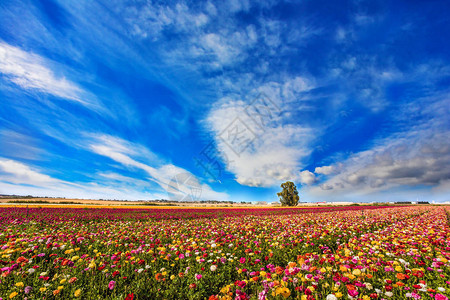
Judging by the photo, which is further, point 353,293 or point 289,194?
point 289,194

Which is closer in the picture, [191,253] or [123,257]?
[123,257]

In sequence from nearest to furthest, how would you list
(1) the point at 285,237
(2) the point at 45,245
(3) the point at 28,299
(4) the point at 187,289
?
(3) the point at 28,299 < (4) the point at 187,289 < (2) the point at 45,245 < (1) the point at 285,237

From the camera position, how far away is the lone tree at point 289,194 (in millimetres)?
58456

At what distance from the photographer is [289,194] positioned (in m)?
59.1

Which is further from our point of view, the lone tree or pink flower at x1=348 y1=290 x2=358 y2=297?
→ the lone tree

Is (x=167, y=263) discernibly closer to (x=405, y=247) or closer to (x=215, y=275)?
(x=215, y=275)

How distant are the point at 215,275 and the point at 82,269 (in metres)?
2.97

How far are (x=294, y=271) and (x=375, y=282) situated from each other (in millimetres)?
1371

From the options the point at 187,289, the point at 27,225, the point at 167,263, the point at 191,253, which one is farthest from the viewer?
the point at 27,225

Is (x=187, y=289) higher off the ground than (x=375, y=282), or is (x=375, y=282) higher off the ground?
(x=375, y=282)

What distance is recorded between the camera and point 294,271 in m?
3.44

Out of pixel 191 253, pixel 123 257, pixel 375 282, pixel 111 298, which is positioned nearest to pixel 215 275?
pixel 191 253

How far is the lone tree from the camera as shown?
2301 inches

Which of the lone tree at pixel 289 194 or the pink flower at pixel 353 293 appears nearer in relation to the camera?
the pink flower at pixel 353 293
